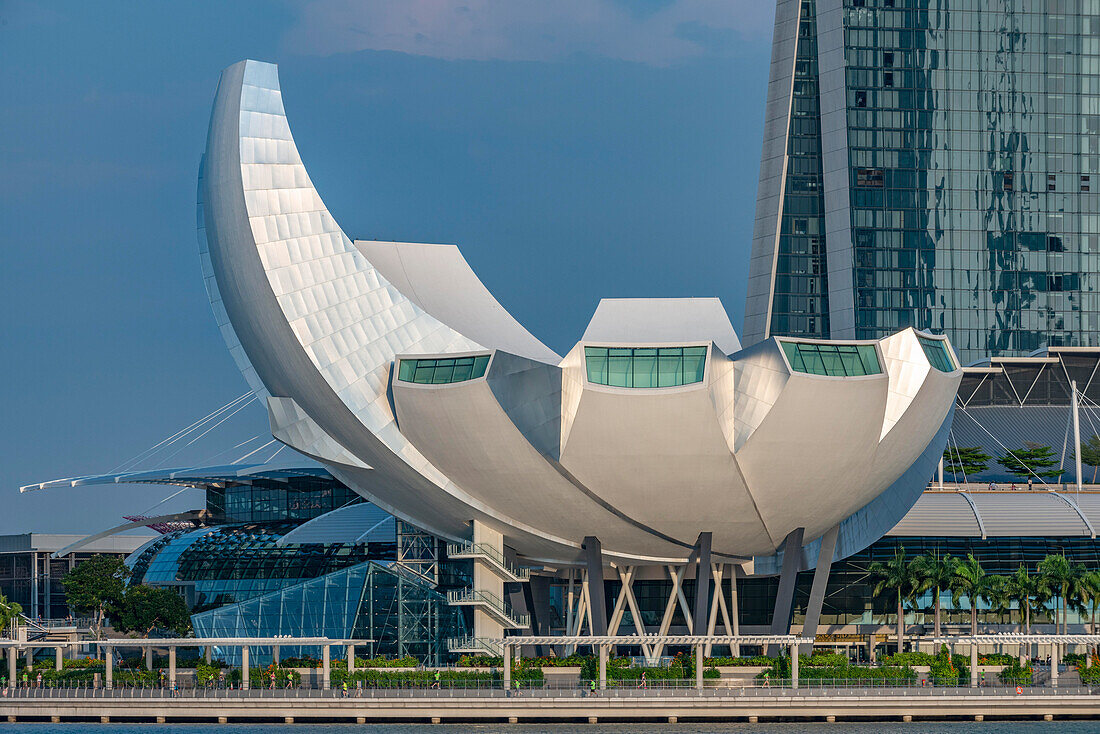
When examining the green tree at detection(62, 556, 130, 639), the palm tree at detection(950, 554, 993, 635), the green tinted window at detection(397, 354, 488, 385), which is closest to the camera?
the green tinted window at detection(397, 354, 488, 385)

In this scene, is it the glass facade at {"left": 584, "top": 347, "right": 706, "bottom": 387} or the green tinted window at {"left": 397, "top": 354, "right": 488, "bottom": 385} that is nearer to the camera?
the glass facade at {"left": 584, "top": 347, "right": 706, "bottom": 387}

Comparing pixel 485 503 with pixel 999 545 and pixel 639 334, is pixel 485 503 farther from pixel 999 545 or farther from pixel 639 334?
pixel 999 545

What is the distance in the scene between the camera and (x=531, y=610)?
84812 mm

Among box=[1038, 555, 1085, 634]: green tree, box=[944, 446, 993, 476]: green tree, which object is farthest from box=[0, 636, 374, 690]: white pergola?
box=[944, 446, 993, 476]: green tree

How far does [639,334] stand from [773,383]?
14.5m

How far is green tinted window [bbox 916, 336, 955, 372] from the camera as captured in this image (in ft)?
226

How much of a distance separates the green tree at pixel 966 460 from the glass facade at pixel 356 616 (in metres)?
42.9

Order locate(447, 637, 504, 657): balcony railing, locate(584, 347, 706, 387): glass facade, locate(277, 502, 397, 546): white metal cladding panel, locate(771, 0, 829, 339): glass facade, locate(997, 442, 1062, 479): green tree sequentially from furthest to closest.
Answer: locate(771, 0, 829, 339): glass facade → locate(997, 442, 1062, 479): green tree → locate(277, 502, 397, 546): white metal cladding panel → locate(447, 637, 504, 657): balcony railing → locate(584, 347, 706, 387): glass facade

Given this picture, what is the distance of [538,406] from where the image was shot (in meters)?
66.2

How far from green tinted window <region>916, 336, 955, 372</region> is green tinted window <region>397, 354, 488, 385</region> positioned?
61.5 ft

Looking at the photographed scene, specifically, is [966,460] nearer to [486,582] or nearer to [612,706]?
[486,582]

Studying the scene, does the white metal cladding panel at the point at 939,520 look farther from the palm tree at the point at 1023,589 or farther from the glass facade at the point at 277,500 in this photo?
the glass facade at the point at 277,500

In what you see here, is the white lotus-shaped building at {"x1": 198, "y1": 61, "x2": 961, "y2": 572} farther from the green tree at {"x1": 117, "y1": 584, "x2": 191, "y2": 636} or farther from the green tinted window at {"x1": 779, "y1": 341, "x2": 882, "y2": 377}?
the green tree at {"x1": 117, "y1": 584, "x2": 191, "y2": 636}

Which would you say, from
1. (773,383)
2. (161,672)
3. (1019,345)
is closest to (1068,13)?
(1019,345)
